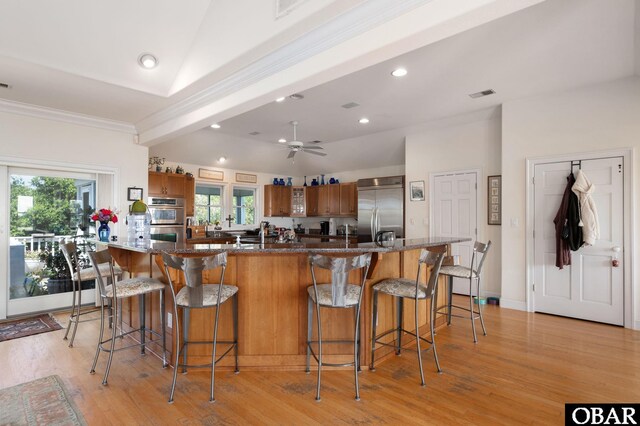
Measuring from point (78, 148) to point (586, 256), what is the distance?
6795 mm

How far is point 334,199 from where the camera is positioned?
8.01 metres

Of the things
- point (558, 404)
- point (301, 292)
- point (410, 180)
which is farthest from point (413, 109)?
point (558, 404)

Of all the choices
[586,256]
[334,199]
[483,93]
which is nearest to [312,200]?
[334,199]

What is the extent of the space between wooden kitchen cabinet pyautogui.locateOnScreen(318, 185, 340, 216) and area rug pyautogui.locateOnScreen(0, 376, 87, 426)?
597 cm

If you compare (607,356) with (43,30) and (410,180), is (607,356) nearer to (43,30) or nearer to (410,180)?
(410,180)

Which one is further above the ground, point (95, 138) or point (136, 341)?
point (95, 138)

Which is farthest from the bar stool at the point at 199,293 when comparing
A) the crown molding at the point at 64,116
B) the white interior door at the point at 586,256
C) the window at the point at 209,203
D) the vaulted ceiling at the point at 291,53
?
the window at the point at 209,203

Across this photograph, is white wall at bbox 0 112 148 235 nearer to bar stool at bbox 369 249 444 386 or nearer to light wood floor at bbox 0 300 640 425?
light wood floor at bbox 0 300 640 425

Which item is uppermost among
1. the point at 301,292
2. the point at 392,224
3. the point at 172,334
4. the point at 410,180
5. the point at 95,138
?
the point at 95,138

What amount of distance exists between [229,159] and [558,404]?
6666 mm

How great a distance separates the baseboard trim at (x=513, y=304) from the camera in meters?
4.69

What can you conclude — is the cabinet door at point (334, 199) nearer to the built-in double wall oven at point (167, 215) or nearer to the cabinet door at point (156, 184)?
the built-in double wall oven at point (167, 215)

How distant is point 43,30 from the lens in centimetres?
299

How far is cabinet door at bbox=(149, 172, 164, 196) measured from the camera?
606cm
